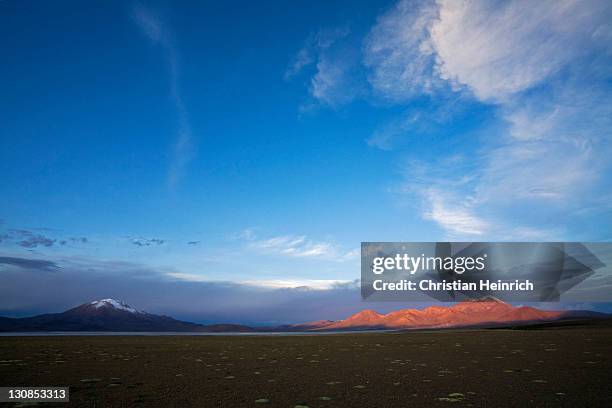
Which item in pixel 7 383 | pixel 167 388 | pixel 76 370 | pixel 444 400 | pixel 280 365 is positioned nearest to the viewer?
pixel 444 400

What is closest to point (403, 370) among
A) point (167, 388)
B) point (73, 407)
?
point (167, 388)

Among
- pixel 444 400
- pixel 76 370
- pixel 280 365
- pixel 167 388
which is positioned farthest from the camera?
pixel 280 365

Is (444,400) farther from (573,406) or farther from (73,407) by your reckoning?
(73,407)

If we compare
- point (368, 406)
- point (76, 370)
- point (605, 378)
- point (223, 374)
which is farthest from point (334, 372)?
point (76, 370)

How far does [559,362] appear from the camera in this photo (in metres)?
20.5

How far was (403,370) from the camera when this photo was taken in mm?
19219

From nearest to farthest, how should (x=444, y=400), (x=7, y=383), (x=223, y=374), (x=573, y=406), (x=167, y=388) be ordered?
(x=573, y=406) < (x=444, y=400) < (x=167, y=388) < (x=7, y=383) < (x=223, y=374)

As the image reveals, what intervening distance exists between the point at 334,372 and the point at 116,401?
32.9 ft

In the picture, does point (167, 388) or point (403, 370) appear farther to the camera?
point (403, 370)

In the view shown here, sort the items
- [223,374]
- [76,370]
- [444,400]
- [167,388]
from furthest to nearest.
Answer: [76,370], [223,374], [167,388], [444,400]

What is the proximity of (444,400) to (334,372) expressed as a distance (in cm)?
774

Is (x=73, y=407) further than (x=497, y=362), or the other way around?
(x=497, y=362)

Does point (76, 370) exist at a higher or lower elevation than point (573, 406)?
lower

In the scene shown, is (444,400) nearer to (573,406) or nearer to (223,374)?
(573,406)
